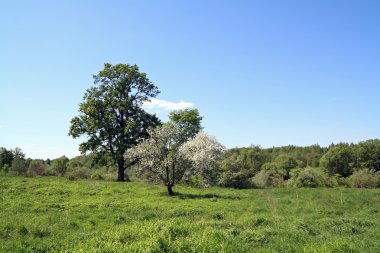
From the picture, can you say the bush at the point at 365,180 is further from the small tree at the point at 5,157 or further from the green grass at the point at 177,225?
the small tree at the point at 5,157

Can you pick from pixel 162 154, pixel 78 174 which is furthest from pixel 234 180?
pixel 78 174

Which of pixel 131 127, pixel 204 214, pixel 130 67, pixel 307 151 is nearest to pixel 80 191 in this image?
pixel 204 214

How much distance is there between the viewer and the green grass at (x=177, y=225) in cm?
1028

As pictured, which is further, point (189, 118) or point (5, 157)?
point (189, 118)

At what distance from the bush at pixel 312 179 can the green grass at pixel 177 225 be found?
12424 millimetres

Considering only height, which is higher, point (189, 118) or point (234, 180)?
point (189, 118)

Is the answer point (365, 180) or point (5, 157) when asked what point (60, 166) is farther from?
point (365, 180)

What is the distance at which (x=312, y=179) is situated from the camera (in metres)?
38.8

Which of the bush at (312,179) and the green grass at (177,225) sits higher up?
the bush at (312,179)

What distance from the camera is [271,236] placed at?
1242 cm

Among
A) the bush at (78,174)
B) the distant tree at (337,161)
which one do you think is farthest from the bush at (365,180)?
the bush at (78,174)

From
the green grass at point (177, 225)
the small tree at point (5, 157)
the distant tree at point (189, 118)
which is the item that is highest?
the distant tree at point (189, 118)

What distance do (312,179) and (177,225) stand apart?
30.8m

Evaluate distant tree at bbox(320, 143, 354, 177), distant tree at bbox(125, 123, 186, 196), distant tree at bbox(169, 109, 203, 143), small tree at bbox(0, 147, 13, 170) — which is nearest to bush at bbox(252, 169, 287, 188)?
distant tree at bbox(125, 123, 186, 196)
